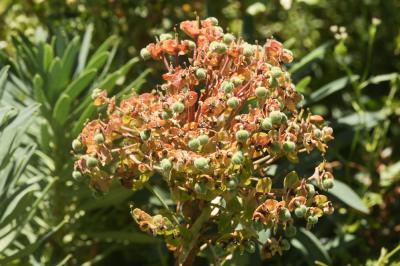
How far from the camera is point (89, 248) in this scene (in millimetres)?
1856

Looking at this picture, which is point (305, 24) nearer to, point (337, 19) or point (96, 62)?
point (337, 19)

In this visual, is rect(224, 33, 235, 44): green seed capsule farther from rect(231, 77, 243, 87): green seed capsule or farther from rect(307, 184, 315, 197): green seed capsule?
rect(307, 184, 315, 197): green seed capsule

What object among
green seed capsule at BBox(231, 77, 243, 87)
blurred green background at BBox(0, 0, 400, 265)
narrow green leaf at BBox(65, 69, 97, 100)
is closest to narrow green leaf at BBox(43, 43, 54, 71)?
blurred green background at BBox(0, 0, 400, 265)

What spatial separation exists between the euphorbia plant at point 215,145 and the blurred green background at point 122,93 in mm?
264

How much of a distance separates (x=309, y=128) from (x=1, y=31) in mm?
1383

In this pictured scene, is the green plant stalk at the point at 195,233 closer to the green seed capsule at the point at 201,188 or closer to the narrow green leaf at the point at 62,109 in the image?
the green seed capsule at the point at 201,188

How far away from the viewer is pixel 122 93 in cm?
164

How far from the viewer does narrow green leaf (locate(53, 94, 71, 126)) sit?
1.57 meters

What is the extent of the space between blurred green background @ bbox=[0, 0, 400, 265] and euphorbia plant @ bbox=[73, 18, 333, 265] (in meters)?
0.26

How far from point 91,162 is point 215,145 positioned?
21 cm

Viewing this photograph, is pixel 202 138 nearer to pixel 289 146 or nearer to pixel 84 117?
pixel 289 146

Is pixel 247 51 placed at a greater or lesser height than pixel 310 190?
greater

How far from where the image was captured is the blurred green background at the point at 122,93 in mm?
1606

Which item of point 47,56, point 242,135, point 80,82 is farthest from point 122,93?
point 242,135
